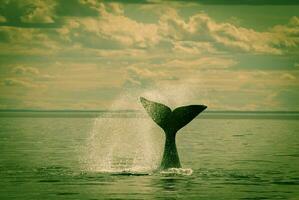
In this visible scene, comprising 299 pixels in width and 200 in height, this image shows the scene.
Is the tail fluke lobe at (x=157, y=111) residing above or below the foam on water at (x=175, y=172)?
above

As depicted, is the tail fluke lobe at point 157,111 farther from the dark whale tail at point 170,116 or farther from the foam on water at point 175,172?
the foam on water at point 175,172

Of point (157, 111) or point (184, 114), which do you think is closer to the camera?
point (184, 114)

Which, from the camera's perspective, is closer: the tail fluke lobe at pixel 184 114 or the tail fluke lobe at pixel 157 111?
the tail fluke lobe at pixel 184 114

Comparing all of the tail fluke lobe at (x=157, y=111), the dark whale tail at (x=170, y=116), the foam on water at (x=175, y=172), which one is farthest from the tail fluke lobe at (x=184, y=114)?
the foam on water at (x=175, y=172)

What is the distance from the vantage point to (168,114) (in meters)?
25.8

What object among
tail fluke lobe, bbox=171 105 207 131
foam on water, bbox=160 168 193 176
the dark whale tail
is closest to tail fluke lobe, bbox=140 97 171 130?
the dark whale tail

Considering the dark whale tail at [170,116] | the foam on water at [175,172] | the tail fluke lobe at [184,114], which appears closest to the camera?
the tail fluke lobe at [184,114]

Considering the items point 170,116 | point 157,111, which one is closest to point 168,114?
point 170,116

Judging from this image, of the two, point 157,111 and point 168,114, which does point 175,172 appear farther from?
point 157,111

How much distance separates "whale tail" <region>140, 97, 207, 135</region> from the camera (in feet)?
83.6

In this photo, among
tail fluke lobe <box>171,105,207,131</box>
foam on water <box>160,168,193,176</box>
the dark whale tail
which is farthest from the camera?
foam on water <box>160,168,193,176</box>

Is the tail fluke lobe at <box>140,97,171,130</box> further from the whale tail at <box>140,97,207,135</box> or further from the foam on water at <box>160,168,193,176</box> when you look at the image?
the foam on water at <box>160,168,193,176</box>

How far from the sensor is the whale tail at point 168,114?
2547 centimetres

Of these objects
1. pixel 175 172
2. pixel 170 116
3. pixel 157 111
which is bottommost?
pixel 175 172
